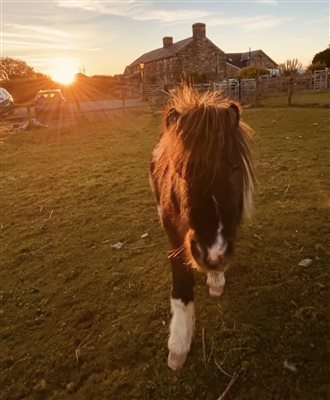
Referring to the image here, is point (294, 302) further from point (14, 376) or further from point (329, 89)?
point (329, 89)

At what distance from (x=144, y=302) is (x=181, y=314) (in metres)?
0.80

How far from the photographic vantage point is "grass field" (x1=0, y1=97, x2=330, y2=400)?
2893mm

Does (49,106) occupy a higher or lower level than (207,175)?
higher

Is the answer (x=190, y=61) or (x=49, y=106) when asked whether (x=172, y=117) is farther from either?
(x=190, y=61)

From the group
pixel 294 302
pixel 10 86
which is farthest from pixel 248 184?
pixel 10 86

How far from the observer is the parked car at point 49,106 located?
21438 millimetres

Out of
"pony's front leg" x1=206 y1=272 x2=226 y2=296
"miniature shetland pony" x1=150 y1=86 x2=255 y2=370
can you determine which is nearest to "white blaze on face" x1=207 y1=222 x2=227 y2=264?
"miniature shetland pony" x1=150 y1=86 x2=255 y2=370

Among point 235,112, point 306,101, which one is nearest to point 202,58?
point 306,101

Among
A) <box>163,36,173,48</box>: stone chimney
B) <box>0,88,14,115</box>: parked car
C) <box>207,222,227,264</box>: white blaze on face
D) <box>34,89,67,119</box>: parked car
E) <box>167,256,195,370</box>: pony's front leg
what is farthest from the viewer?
<box>163,36,173,48</box>: stone chimney

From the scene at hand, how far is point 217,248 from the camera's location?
2223 millimetres

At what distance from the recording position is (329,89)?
83.8 ft

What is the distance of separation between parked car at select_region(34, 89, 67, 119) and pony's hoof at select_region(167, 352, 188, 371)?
68.5 feet

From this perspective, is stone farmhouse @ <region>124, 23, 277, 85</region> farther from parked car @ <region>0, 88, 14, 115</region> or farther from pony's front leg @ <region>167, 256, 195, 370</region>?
pony's front leg @ <region>167, 256, 195, 370</region>

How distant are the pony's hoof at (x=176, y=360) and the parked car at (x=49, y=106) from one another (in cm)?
2089
